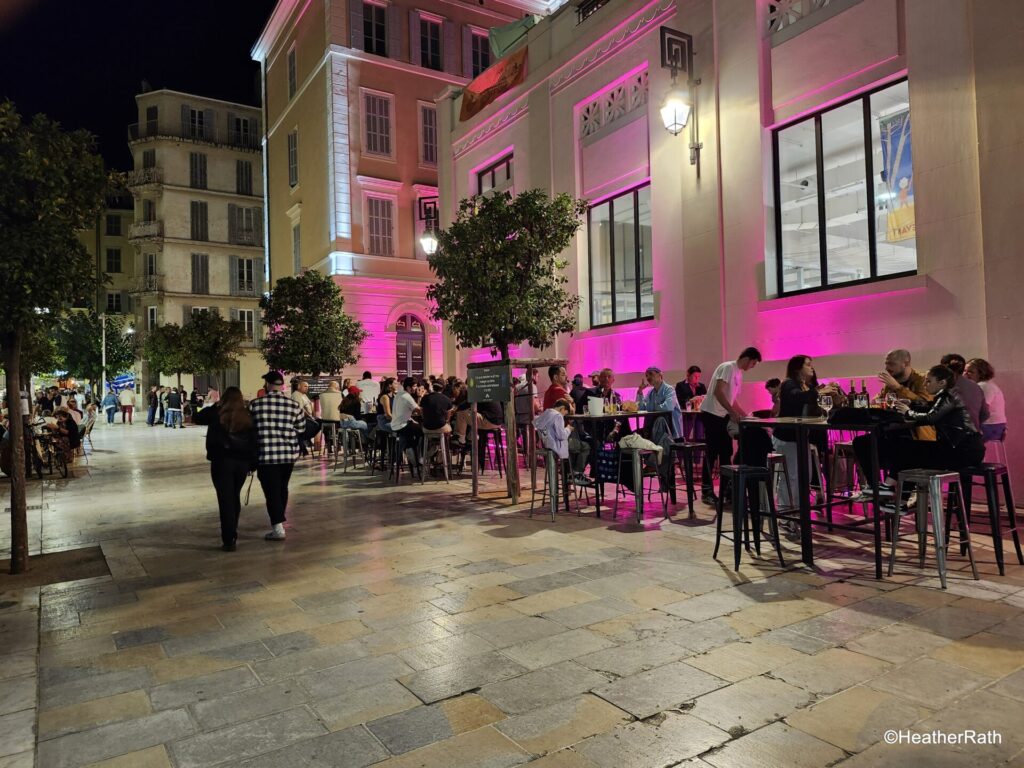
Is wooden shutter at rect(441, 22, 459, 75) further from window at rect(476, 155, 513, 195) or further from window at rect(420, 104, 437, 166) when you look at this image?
window at rect(476, 155, 513, 195)

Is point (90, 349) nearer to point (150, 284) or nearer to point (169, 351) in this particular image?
point (150, 284)

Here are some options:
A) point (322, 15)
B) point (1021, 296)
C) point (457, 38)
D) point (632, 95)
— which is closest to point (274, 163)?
point (322, 15)

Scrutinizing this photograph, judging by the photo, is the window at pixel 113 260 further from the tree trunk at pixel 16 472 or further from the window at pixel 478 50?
the tree trunk at pixel 16 472

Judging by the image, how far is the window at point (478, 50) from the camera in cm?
2572

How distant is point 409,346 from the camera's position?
79.5 ft

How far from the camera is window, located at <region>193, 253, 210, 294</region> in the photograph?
42094 millimetres

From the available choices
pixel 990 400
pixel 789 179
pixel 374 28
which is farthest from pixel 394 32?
pixel 990 400

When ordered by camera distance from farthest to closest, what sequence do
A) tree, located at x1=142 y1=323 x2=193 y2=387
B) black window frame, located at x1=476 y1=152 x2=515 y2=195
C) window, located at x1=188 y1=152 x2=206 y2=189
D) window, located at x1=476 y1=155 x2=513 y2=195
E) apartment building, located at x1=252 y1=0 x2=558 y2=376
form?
window, located at x1=188 y1=152 x2=206 y2=189
tree, located at x1=142 y1=323 x2=193 y2=387
apartment building, located at x1=252 y1=0 x2=558 y2=376
window, located at x1=476 y1=155 x2=513 y2=195
black window frame, located at x1=476 y1=152 x2=515 y2=195

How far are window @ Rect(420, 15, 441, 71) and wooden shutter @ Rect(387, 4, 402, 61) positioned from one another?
88 cm

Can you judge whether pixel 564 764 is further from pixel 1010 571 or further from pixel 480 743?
pixel 1010 571

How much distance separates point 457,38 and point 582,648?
83.9ft

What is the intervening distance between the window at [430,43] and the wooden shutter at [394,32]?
877 mm

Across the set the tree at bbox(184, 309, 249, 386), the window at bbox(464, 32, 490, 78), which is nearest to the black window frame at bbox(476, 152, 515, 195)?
the window at bbox(464, 32, 490, 78)

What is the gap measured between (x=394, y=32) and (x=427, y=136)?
3.50m
